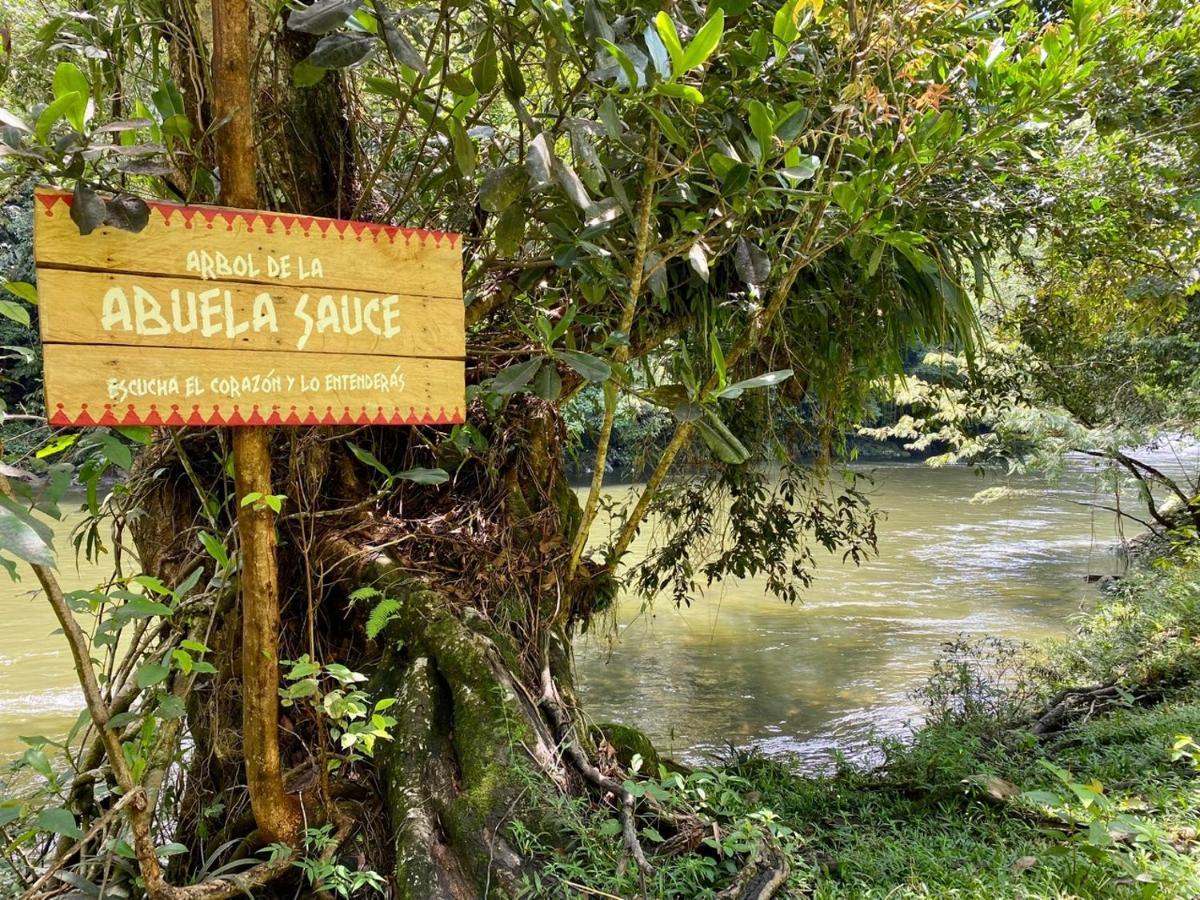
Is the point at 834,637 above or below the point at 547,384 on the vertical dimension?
below

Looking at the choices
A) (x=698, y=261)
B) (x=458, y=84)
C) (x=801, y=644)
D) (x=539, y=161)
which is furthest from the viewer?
(x=801, y=644)

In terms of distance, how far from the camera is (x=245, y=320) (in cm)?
116

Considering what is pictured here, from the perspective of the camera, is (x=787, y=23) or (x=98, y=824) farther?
(x=787, y=23)

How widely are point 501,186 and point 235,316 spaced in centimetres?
49

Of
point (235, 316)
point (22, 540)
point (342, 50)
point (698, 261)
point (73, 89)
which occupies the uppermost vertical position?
point (342, 50)

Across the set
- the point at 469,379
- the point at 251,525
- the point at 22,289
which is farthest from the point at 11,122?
the point at 469,379

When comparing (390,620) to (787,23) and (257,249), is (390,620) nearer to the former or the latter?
(257,249)

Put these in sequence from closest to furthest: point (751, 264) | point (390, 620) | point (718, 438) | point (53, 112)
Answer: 1. point (53, 112)
2. point (718, 438)
3. point (751, 264)
4. point (390, 620)

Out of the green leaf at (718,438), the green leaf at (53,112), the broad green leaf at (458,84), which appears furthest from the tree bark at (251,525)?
the green leaf at (718,438)

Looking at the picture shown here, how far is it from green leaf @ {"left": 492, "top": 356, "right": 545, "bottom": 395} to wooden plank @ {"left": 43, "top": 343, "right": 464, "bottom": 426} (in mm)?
115

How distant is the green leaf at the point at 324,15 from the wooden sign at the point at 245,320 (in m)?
0.26

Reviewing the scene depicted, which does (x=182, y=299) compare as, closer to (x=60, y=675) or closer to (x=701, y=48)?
Answer: (x=701, y=48)

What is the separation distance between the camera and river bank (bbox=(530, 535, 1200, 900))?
1.64 meters

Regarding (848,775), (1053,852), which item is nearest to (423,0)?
(1053,852)
